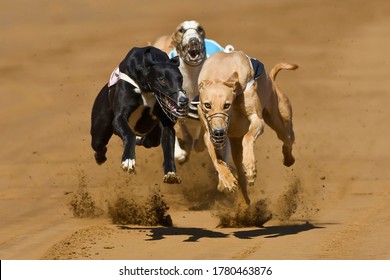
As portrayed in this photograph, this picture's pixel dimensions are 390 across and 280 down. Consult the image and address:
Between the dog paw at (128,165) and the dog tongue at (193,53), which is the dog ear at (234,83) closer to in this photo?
the dog paw at (128,165)

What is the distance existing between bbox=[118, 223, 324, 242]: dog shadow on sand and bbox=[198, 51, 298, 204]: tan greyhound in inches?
19.6

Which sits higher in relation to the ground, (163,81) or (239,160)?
(163,81)

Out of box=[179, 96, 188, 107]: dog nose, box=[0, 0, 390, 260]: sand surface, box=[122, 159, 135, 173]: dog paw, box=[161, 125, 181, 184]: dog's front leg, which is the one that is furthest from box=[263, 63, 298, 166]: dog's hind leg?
box=[122, 159, 135, 173]: dog paw

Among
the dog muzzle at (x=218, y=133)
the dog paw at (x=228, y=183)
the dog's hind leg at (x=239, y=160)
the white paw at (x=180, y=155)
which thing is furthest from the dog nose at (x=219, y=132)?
the white paw at (x=180, y=155)

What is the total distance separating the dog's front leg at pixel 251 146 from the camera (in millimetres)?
9719

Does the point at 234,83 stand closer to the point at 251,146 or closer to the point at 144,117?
the point at 251,146

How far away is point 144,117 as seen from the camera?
35.5 feet

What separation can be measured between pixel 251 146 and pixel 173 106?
76 cm

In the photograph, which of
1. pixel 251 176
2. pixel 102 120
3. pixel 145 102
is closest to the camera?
pixel 251 176

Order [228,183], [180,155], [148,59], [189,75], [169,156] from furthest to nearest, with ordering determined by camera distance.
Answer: [180,155], [189,75], [148,59], [169,156], [228,183]

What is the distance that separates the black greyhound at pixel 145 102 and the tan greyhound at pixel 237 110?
10.1 inches

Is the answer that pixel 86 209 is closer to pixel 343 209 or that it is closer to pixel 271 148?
pixel 343 209

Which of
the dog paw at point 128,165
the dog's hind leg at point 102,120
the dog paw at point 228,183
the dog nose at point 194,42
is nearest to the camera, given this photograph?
the dog paw at point 228,183

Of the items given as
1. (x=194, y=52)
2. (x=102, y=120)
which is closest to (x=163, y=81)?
(x=102, y=120)
